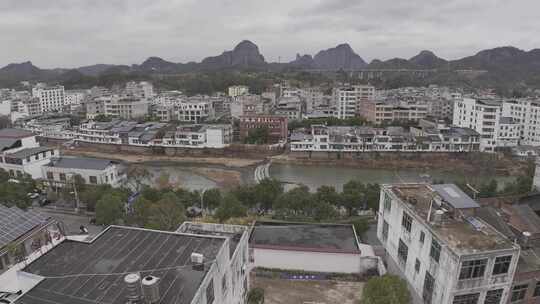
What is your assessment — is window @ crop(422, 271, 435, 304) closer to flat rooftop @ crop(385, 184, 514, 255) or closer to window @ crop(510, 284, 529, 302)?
flat rooftop @ crop(385, 184, 514, 255)

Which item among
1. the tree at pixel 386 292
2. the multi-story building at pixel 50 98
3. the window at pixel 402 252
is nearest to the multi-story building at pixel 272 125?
the window at pixel 402 252

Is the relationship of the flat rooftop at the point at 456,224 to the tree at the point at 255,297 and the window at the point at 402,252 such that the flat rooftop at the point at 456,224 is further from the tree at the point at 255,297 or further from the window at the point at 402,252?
the tree at the point at 255,297

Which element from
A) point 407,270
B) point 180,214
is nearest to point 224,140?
point 180,214

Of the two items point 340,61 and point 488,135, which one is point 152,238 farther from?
point 340,61

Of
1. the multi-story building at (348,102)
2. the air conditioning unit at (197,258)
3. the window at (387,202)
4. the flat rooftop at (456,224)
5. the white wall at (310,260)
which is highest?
the multi-story building at (348,102)

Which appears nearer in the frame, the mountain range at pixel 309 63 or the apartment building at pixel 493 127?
the apartment building at pixel 493 127

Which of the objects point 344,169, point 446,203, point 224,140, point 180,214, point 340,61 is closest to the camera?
point 446,203

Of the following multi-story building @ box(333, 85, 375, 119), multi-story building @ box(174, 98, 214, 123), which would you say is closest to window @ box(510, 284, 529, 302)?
multi-story building @ box(333, 85, 375, 119)
